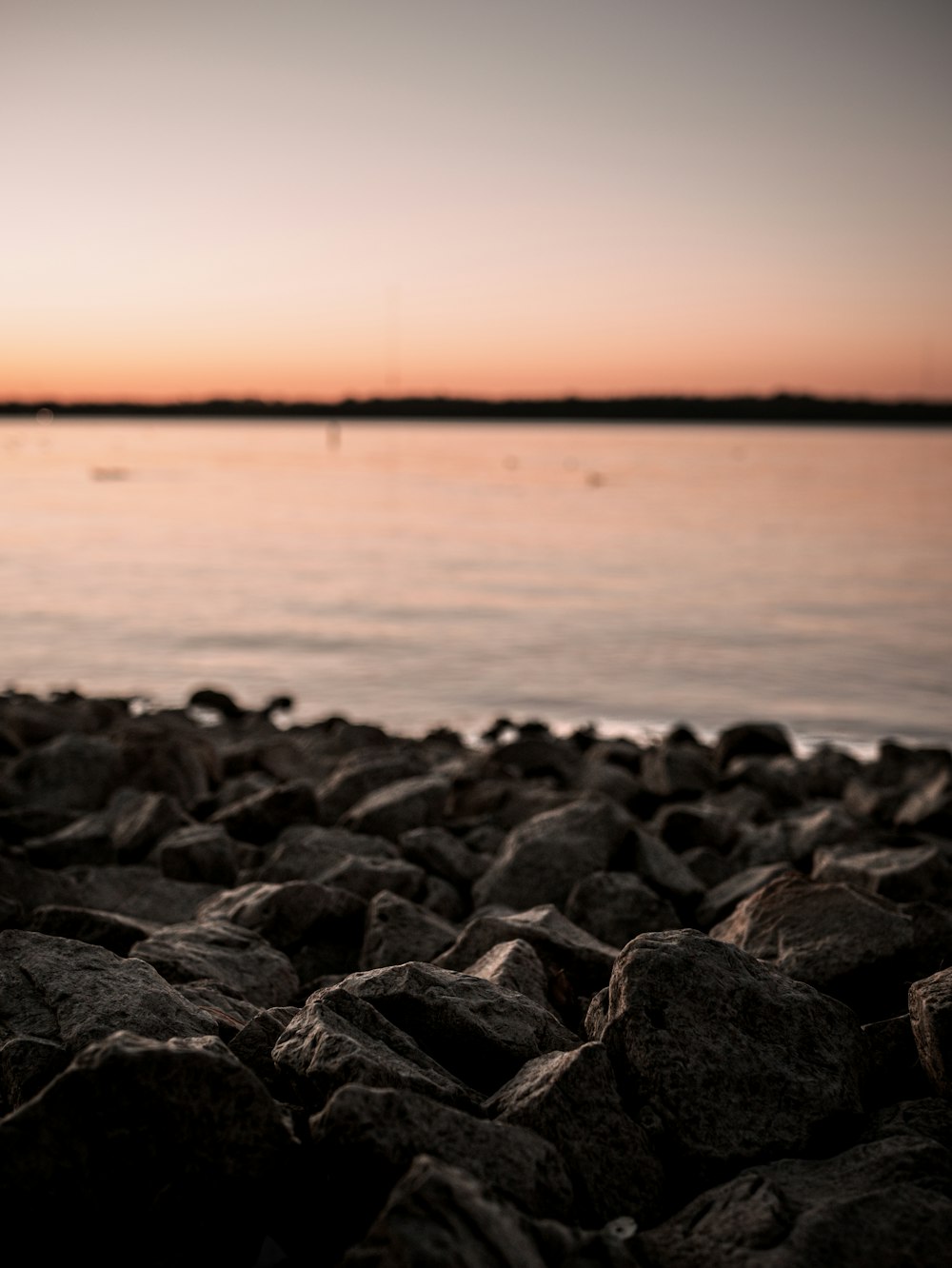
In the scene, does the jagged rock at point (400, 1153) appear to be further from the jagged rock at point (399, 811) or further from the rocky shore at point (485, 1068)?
the jagged rock at point (399, 811)

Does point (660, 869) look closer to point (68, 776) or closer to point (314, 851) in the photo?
point (314, 851)

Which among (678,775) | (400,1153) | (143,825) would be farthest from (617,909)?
(678,775)

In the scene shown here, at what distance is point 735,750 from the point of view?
12.0 metres

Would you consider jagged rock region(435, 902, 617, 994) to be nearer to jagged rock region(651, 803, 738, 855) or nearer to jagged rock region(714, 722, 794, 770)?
jagged rock region(651, 803, 738, 855)

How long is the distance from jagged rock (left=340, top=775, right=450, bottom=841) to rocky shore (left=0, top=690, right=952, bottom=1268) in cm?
119

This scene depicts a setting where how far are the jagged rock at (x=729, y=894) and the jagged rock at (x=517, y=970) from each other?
151 cm

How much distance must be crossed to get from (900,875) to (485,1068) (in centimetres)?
307

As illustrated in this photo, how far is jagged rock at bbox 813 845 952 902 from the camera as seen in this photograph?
5.56 m

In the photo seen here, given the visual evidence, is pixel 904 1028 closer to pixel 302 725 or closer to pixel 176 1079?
pixel 176 1079

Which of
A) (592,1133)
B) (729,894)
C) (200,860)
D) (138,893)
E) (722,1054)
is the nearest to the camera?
(592,1133)

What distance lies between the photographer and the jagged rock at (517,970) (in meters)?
3.89

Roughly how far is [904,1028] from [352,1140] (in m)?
1.87

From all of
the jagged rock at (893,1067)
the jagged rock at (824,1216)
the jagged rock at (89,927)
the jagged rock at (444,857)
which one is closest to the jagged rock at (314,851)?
the jagged rock at (444,857)

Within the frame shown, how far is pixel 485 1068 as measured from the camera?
3.35m
